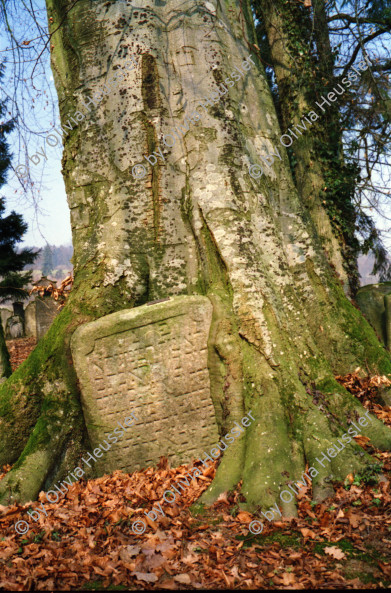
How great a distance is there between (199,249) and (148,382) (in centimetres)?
154

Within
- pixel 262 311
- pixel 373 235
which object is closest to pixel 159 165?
pixel 262 311

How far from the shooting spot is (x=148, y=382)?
3904 millimetres

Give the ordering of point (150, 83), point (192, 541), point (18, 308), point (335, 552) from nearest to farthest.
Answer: point (335, 552) → point (192, 541) → point (150, 83) → point (18, 308)

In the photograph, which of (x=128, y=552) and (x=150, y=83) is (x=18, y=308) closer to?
(x=150, y=83)

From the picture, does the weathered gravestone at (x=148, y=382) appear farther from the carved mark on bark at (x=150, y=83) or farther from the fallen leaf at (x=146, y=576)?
the carved mark on bark at (x=150, y=83)

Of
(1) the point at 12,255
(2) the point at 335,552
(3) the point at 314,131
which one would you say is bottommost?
(2) the point at 335,552

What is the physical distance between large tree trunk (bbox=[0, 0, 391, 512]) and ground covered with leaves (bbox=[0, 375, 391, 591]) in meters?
0.28

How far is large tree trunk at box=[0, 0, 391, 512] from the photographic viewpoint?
379 cm

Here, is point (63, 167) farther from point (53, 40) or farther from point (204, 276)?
point (204, 276)

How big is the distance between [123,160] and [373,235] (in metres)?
5.05

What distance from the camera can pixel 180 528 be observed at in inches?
121

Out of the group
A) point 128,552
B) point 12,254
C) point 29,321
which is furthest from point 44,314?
point 128,552

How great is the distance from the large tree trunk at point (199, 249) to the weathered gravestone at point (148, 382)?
212 millimetres

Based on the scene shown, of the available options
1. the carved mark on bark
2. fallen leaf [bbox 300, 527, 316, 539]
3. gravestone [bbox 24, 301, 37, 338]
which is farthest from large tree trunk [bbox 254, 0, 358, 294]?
gravestone [bbox 24, 301, 37, 338]
